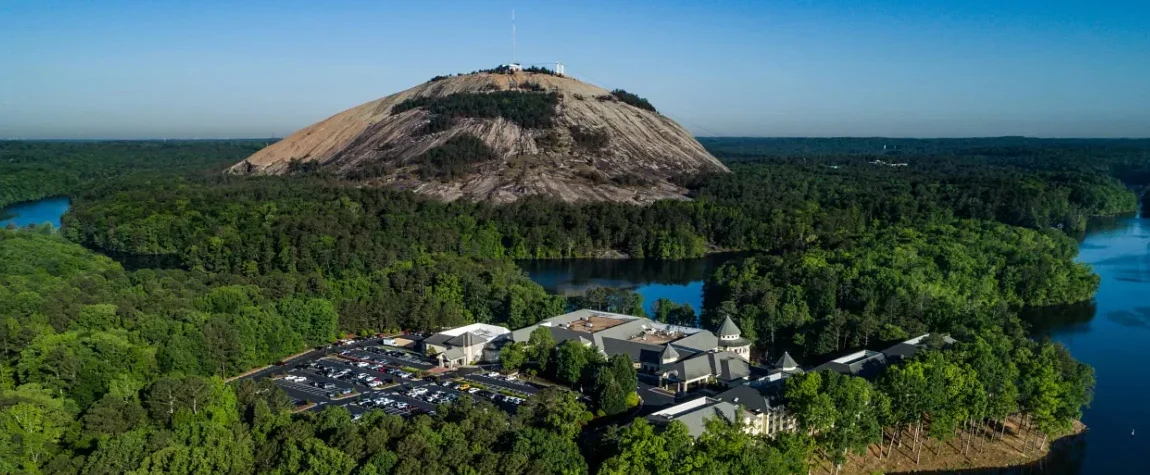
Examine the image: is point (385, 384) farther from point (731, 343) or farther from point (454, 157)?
point (454, 157)

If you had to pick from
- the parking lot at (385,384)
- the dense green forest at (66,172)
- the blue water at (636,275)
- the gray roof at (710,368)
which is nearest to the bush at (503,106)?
the dense green forest at (66,172)

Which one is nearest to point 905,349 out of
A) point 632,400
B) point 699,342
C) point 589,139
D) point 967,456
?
point 967,456

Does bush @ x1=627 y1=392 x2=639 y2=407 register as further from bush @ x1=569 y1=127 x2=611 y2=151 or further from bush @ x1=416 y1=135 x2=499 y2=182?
bush @ x1=569 y1=127 x2=611 y2=151

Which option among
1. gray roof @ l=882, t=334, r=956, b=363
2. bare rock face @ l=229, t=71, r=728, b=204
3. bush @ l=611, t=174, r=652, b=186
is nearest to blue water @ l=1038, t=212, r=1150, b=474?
gray roof @ l=882, t=334, r=956, b=363

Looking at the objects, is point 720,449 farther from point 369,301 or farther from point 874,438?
point 369,301

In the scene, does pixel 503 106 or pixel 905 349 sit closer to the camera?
pixel 905 349

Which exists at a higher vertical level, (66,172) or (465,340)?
(66,172)
